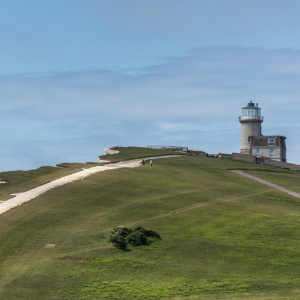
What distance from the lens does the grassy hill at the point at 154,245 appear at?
128 ft

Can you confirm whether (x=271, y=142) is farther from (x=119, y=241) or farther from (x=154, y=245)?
(x=119, y=241)

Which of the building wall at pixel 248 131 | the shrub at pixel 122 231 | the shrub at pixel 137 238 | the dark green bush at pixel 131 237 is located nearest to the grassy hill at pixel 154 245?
the dark green bush at pixel 131 237

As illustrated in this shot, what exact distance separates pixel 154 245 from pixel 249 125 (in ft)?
445

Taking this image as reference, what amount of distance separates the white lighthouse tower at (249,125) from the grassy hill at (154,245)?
96.6 meters

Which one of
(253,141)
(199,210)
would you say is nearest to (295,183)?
Answer: (199,210)

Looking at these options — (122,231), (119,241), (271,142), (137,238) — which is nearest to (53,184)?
(122,231)

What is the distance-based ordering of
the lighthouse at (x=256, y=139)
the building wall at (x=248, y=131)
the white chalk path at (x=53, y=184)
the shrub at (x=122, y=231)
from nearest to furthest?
the shrub at (x=122, y=231) < the white chalk path at (x=53, y=184) < the lighthouse at (x=256, y=139) < the building wall at (x=248, y=131)

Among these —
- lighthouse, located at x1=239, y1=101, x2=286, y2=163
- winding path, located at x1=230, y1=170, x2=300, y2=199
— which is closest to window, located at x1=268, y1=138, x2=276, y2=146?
lighthouse, located at x1=239, y1=101, x2=286, y2=163

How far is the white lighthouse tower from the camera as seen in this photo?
180000mm

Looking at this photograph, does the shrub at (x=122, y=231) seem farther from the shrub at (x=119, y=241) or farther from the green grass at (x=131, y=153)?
the green grass at (x=131, y=153)

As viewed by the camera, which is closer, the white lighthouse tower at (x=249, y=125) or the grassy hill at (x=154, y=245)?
the grassy hill at (x=154, y=245)

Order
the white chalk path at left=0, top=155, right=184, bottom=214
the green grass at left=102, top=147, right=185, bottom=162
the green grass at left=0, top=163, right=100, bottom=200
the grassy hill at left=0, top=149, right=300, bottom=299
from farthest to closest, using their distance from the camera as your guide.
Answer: the green grass at left=102, top=147, right=185, bottom=162
the green grass at left=0, top=163, right=100, bottom=200
the white chalk path at left=0, top=155, right=184, bottom=214
the grassy hill at left=0, top=149, right=300, bottom=299

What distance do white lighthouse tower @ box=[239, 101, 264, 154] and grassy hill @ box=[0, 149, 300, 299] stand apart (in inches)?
3804

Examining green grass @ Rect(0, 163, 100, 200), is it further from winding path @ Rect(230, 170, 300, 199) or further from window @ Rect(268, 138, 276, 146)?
window @ Rect(268, 138, 276, 146)
